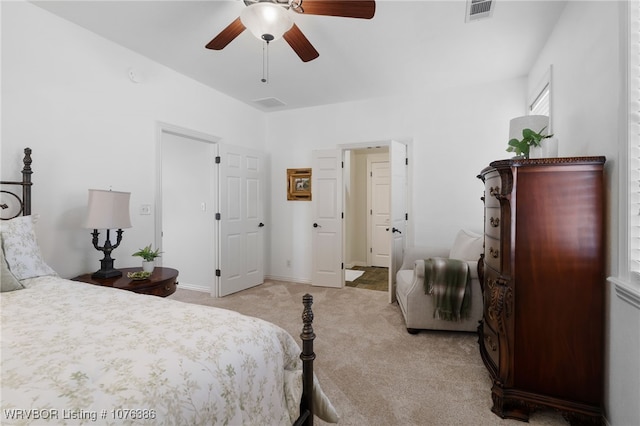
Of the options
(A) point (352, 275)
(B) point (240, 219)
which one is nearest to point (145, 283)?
(B) point (240, 219)

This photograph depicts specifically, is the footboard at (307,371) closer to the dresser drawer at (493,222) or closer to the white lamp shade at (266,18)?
the dresser drawer at (493,222)

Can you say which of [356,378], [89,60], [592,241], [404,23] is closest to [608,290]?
[592,241]

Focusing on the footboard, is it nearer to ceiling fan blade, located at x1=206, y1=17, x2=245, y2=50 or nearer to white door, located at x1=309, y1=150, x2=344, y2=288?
ceiling fan blade, located at x1=206, y1=17, x2=245, y2=50

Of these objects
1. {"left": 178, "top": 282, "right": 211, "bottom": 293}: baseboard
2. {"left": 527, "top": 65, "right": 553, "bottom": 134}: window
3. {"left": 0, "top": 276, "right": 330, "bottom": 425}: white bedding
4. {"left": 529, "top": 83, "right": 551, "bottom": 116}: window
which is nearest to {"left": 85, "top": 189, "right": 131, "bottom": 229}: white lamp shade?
{"left": 0, "top": 276, "right": 330, "bottom": 425}: white bedding

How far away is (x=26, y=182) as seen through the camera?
7.41 feet

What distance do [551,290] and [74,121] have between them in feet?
12.3

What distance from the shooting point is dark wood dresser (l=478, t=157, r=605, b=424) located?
172 cm

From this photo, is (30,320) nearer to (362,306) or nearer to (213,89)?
(362,306)

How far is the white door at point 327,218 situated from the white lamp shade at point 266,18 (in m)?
2.77

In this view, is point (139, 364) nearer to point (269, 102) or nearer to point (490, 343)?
point (490, 343)

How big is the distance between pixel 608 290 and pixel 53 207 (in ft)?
12.7

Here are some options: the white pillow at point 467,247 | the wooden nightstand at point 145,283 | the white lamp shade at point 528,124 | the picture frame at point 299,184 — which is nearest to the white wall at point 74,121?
the wooden nightstand at point 145,283

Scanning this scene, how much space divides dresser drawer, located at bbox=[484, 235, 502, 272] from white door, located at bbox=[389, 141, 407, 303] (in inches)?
63.8

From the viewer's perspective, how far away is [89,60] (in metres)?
2.77
